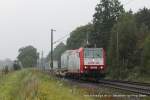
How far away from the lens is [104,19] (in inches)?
3925

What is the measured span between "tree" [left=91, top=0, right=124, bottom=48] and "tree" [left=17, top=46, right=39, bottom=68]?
5801 centimetres

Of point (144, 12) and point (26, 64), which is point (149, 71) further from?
point (26, 64)

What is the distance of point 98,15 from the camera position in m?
100

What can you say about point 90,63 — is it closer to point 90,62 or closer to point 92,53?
point 90,62

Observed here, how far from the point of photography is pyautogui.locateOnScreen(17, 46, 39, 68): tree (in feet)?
532

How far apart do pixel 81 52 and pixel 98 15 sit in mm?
51450

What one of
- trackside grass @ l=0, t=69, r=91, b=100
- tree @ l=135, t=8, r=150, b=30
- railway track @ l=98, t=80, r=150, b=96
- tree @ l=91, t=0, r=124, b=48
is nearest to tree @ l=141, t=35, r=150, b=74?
railway track @ l=98, t=80, r=150, b=96

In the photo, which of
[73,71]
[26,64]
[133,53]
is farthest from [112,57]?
[26,64]

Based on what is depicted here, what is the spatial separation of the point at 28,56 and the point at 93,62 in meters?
123

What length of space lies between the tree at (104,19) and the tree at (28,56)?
190ft

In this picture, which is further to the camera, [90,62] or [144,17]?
[144,17]

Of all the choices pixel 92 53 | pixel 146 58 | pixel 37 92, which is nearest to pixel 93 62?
pixel 92 53

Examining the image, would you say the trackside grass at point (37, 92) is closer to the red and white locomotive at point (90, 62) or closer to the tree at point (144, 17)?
the red and white locomotive at point (90, 62)

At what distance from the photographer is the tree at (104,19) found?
93.7 m
